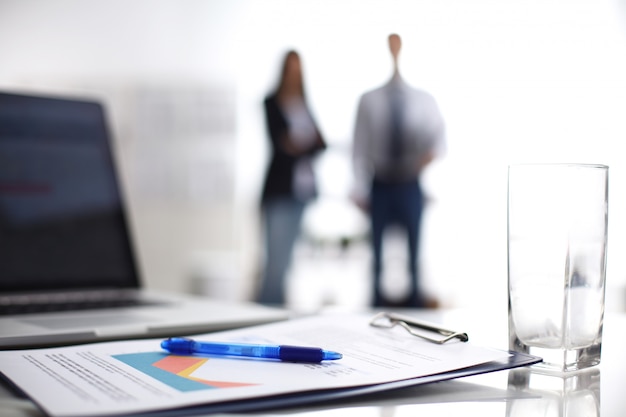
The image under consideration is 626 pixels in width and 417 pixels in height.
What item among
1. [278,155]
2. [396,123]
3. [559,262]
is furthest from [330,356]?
[278,155]

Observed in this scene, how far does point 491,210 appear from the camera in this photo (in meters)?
2.42

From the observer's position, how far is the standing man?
2459mm

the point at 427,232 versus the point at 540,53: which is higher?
the point at 540,53

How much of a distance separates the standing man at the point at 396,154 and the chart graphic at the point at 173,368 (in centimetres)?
206

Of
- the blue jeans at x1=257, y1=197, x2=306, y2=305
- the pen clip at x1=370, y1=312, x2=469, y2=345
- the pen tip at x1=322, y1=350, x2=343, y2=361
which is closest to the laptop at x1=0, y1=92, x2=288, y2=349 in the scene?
the pen clip at x1=370, y1=312, x2=469, y2=345

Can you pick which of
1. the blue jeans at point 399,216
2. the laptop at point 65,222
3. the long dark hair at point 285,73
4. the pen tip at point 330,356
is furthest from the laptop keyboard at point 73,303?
the long dark hair at point 285,73

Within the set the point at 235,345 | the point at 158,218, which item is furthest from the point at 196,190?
the point at 235,345

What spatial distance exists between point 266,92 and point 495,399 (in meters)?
2.40

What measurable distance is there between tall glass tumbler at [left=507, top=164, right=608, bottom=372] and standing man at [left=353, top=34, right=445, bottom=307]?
198 cm

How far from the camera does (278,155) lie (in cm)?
262

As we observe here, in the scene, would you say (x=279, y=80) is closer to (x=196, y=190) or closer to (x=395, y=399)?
(x=196, y=190)

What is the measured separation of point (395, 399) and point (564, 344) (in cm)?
15

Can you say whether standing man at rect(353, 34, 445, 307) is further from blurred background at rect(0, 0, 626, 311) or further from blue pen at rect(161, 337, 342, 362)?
blue pen at rect(161, 337, 342, 362)

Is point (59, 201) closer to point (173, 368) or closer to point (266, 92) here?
point (173, 368)
